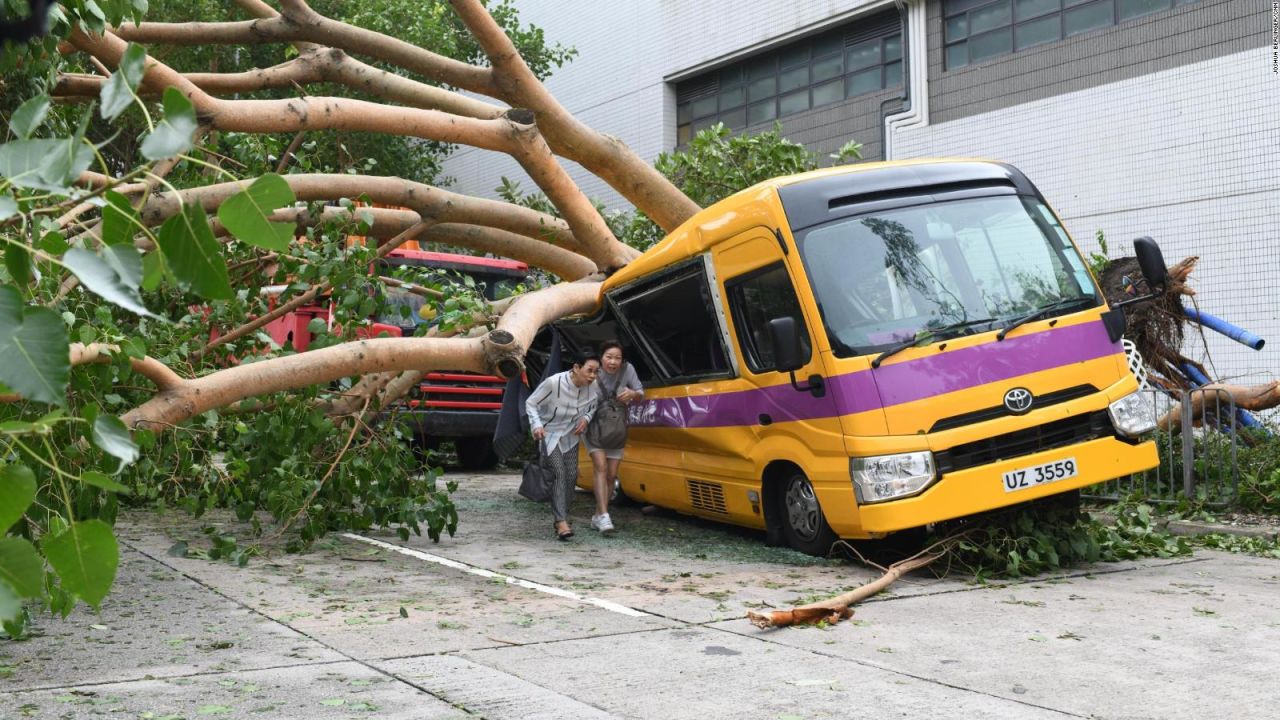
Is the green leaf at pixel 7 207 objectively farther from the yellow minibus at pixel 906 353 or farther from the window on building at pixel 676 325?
the window on building at pixel 676 325

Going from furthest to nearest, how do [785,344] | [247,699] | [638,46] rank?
[638,46] → [785,344] → [247,699]

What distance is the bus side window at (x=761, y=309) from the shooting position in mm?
8188

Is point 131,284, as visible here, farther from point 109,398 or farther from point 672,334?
point 672,334

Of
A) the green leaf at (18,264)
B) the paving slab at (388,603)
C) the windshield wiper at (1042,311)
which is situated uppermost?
the windshield wiper at (1042,311)

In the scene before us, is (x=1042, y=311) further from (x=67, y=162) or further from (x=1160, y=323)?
(x=67, y=162)

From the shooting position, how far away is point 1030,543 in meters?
7.80

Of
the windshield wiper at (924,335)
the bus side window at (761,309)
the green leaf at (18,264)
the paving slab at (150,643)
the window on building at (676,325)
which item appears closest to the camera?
the green leaf at (18,264)

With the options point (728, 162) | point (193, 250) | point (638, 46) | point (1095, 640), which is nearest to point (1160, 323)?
point (728, 162)

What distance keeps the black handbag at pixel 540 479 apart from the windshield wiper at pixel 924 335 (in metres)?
3.33

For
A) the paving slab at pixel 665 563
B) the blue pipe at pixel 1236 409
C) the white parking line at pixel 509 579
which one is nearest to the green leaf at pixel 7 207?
the paving slab at pixel 665 563

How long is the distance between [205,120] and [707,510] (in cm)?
460

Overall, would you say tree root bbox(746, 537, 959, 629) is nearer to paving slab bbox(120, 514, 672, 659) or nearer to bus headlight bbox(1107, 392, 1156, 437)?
paving slab bbox(120, 514, 672, 659)

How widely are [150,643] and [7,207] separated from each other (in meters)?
4.93

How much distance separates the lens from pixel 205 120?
845cm
